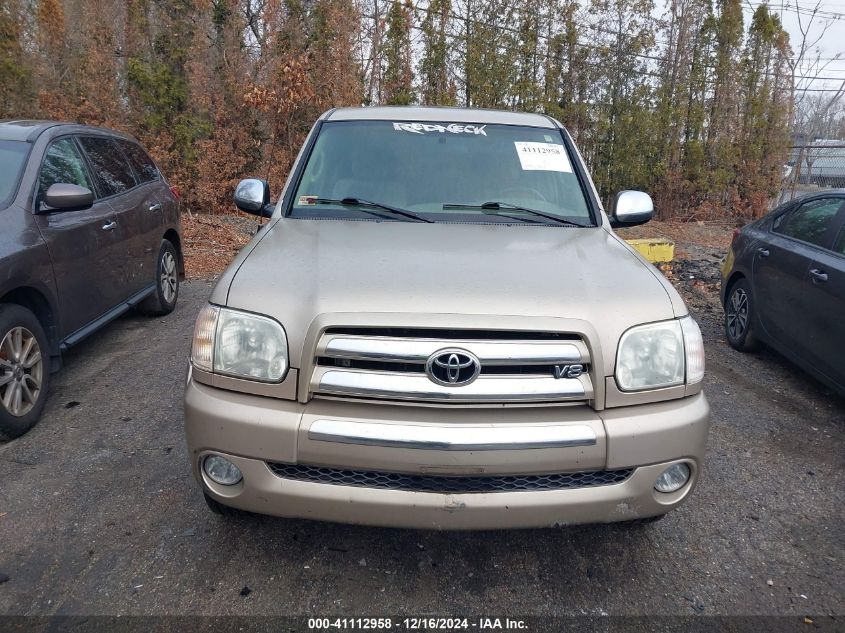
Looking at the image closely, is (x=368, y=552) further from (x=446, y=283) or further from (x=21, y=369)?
(x=21, y=369)

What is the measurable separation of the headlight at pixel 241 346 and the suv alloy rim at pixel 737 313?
4734 mm

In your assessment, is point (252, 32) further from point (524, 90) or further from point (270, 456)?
point (270, 456)

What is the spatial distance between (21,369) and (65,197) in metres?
1.08

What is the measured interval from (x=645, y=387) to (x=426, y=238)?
3.85ft

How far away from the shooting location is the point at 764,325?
17.0 ft

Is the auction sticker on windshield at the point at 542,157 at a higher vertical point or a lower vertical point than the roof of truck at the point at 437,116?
lower

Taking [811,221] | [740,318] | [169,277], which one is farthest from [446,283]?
[169,277]

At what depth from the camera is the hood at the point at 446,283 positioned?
218 centimetres

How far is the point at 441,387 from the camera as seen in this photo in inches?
83.2

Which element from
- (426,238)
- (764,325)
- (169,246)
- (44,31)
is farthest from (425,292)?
(44,31)

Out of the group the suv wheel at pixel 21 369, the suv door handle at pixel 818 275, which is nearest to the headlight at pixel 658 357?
the suv door handle at pixel 818 275

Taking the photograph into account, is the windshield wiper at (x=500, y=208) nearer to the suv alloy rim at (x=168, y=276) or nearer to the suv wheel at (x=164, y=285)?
the suv wheel at (x=164, y=285)

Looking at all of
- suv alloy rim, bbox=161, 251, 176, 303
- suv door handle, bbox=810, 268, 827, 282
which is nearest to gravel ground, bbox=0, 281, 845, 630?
suv door handle, bbox=810, 268, 827, 282

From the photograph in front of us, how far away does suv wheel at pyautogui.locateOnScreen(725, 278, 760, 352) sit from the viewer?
547 cm
